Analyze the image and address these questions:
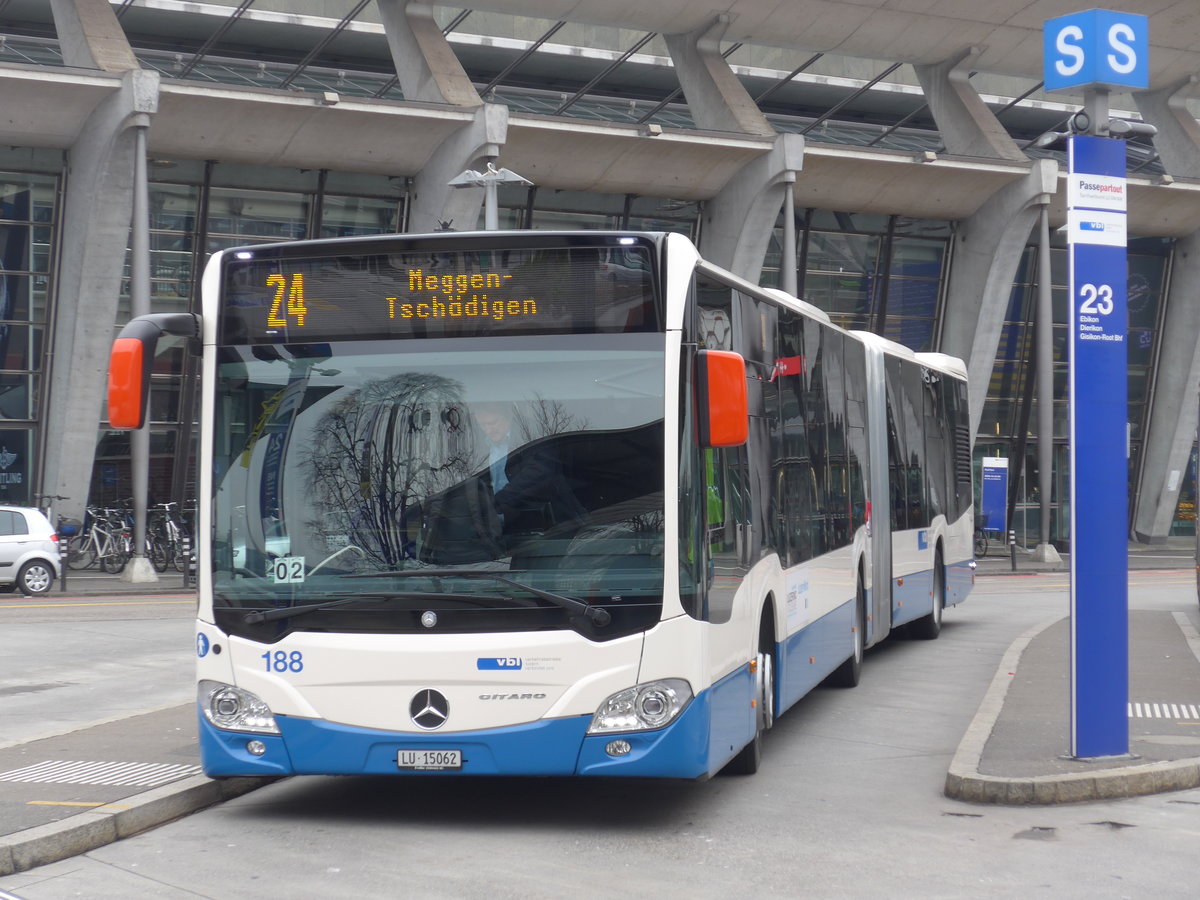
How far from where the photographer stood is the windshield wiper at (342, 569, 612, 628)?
7.09m

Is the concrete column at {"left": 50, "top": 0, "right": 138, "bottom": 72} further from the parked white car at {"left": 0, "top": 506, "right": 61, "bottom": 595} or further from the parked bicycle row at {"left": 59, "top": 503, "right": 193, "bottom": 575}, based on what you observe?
the parked bicycle row at {"left": 59, "top": 503, "right": 193, "bottom": 575}

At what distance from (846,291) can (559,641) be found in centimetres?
3507

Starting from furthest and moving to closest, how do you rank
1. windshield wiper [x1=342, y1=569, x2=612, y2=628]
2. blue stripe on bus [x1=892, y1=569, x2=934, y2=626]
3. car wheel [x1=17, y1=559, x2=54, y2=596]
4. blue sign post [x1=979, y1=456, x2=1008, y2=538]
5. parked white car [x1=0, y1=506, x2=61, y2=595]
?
blue sign post [x1=979, y1=456, x2=1008, y2=538], car wheel [x1=17, y1=559, x2=54, y2=596], parked white car [x1=0, y1=506, x2=61, y2=595], blue stripe on bus [x1=892, y1=569, x2=934, y2=626], windshield wiper [x1=342, y1=569, x2=612, y2=628]

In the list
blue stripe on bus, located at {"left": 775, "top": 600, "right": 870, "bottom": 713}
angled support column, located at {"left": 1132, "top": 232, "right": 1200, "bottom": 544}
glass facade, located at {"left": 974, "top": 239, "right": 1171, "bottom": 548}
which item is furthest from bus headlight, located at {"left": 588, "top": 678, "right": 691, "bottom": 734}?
angled support column, located at {"left": 1132, "top": 232, "right": 1200, "bottom": 544}

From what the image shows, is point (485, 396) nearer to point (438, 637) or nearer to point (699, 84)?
point (438, 637)

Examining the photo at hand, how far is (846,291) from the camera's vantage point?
41.2 m

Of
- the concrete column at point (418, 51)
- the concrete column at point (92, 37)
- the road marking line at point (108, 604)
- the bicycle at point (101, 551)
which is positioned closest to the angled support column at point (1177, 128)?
the concrete column at point (418, 51)

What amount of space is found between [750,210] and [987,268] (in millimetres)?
7729

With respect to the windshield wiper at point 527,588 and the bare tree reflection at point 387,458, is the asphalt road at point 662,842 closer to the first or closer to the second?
the windshield wiper at point 527,588

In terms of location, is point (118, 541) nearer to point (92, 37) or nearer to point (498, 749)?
point (92, 37)

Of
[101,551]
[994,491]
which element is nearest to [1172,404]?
[994,491]

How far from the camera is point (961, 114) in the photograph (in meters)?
38.0

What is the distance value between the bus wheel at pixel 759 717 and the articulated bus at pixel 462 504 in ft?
2.91

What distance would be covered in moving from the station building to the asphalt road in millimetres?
21715
